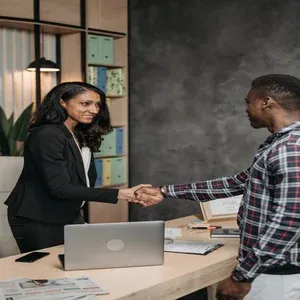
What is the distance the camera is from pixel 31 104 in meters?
5.41

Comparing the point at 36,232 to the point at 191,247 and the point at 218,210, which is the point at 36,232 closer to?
the point at 191,247

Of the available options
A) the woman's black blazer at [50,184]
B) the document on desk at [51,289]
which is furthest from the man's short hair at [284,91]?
the woman's black blazer at [50,184]

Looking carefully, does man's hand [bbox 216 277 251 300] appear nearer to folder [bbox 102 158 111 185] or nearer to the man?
the man

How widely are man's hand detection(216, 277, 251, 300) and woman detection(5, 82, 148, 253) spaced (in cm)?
117

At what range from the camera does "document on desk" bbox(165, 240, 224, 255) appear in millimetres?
2742

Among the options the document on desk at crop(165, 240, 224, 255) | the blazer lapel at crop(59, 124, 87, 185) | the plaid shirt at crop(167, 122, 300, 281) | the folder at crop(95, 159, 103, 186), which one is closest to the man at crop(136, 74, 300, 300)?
the plaid shirt at crop(167, 122, 300, 281)

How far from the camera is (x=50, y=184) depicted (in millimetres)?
2945

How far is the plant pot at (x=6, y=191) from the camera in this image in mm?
3377

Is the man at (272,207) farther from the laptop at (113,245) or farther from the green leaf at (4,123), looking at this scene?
the green leaf at (4,123)

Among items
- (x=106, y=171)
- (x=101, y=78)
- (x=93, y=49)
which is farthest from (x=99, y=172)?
(x=93, y=49)

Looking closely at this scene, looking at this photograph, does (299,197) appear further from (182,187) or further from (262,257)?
(182,187)

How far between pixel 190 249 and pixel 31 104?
3050mm

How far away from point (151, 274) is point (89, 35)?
3720 mm

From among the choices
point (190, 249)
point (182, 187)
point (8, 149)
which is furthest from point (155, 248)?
point (8, 149)
